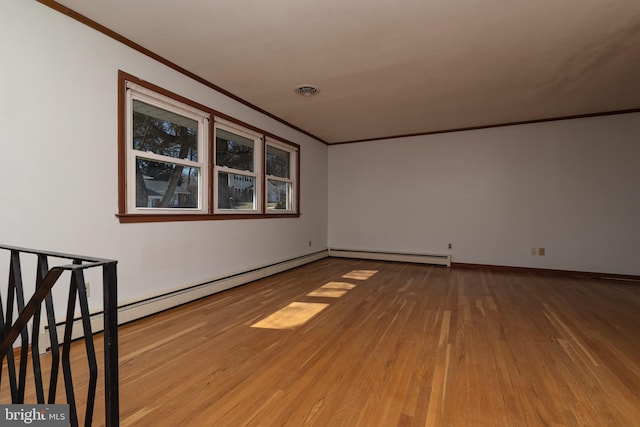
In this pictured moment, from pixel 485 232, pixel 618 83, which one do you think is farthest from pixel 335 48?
pixel 485 232

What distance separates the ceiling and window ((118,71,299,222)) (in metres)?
0.47

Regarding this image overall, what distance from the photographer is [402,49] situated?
2924 millimetres

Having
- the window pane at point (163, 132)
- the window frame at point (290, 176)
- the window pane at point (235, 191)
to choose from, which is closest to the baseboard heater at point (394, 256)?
the window frame at point (290, 176)

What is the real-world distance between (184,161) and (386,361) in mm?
2858

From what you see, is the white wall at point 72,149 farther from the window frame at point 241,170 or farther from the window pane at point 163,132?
the window frame at point 241,170

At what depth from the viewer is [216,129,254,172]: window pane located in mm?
3969

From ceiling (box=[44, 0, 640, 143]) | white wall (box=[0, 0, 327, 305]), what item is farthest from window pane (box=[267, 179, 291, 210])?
white wall (box=[0, 0, 327, 305])

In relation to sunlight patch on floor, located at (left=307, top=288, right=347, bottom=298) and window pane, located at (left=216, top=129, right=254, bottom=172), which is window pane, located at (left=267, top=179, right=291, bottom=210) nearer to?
window pane, located at (left=216, top=129, right=254, bottom=172)

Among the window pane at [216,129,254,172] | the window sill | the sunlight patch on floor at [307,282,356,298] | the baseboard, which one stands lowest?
the sunlight patch on floor at [307,282,356,298]

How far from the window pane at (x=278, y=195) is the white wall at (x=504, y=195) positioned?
157cm

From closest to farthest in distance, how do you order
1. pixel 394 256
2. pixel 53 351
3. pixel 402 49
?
pixel 53 351, pixel 402 49, pixel 394 256

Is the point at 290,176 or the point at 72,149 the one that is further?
the point at 290,176

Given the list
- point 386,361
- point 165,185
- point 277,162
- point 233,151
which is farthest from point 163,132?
point 386,361

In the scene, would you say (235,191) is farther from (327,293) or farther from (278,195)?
(327,293)
